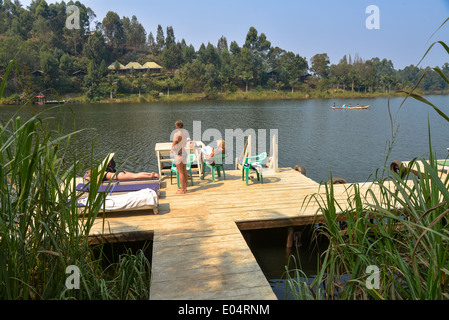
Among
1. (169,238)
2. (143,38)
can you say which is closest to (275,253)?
(169,238)

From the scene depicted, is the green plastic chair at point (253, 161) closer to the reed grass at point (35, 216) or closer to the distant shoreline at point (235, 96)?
the reed grass at point (35, 216)

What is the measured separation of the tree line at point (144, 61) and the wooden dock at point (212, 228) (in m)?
55.5

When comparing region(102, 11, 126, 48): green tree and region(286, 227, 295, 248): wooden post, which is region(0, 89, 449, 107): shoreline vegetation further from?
region(286, 227, 295, 248): wooden post

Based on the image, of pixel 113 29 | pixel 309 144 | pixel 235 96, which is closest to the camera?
pixel 309 144

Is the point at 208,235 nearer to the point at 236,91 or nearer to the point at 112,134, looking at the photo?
the point at 112,134

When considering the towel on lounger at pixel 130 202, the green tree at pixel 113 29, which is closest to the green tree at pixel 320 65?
the green tree at pixel 113 29

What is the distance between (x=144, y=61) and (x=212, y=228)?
95704 millimetres

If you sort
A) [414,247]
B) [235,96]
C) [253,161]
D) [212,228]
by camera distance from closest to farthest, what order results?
[414,247], [212,228], [253,161], [235,96]

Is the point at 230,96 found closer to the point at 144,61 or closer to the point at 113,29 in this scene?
the point at 144,61

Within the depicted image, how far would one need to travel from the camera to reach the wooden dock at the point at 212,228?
3.31m

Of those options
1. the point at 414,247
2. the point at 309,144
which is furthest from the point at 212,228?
the point at 309,144

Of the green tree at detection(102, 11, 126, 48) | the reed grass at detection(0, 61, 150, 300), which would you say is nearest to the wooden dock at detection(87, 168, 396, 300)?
the reed grass at detection(0, 61, 150, 300)

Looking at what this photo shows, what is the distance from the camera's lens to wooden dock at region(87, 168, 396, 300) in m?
3.31

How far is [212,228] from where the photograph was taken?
4801mm
